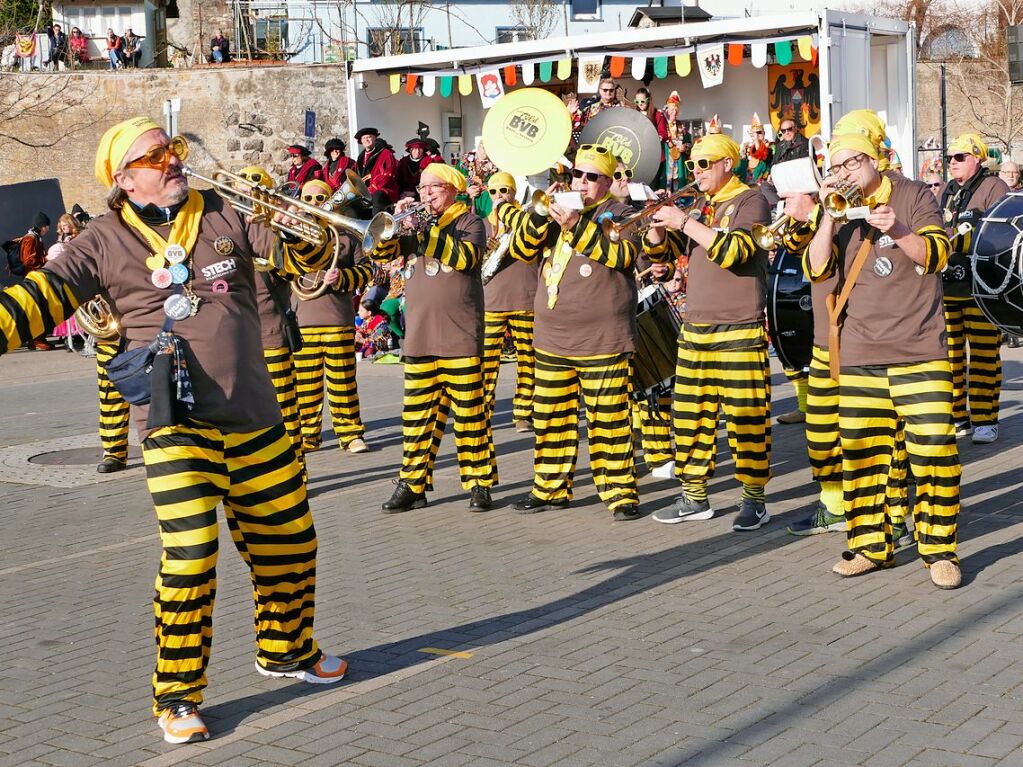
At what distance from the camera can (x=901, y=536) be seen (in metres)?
7.43

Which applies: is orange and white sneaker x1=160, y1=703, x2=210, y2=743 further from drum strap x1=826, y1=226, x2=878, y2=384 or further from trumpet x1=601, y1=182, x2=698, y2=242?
trumpet x1=601, y1=182, x2=698, y2=242

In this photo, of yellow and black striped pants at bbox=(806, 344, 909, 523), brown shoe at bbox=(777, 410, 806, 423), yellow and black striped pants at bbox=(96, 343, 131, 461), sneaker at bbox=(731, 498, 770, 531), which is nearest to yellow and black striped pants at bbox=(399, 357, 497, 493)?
sneaker at bbox=(731, 498, 770, 531)

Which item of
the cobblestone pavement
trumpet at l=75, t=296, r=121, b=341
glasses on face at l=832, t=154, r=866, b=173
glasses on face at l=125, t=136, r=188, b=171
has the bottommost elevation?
the cobblestone pavement

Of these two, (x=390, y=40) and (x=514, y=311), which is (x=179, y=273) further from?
(x=390, y=40)

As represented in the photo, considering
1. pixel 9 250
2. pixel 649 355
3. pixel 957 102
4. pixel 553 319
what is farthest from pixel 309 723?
pixel 957 102

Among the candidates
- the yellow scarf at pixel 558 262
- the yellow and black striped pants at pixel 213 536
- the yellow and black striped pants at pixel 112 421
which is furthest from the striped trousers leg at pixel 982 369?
the yellow and black striped pants at pixel 213 536

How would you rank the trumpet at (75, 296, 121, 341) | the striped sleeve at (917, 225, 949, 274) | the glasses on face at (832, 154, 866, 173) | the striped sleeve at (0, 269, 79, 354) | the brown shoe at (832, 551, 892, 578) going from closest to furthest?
the striped sleeve at (0, 269, 79, 354), the striped sleeve at (917, 225, 949, 274), the glasses on face at (832, 154, 866, 173), the brown shoe at (832, 551, 892, 578), the trumpet at (75, 296, 121, 341)

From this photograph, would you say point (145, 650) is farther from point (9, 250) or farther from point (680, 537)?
point (9, 250)

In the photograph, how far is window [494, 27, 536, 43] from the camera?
146ft

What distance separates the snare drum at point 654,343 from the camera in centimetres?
933

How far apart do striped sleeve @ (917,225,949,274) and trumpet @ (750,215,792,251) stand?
0.75 metres

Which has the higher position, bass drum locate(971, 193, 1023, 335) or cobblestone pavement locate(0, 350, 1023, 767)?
bass drum locate(971, 193, 1023, 335)

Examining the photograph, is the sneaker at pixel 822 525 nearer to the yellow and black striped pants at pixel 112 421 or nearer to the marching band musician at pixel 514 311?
the marching band musician at pixel 514 311

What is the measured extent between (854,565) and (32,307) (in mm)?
4088
